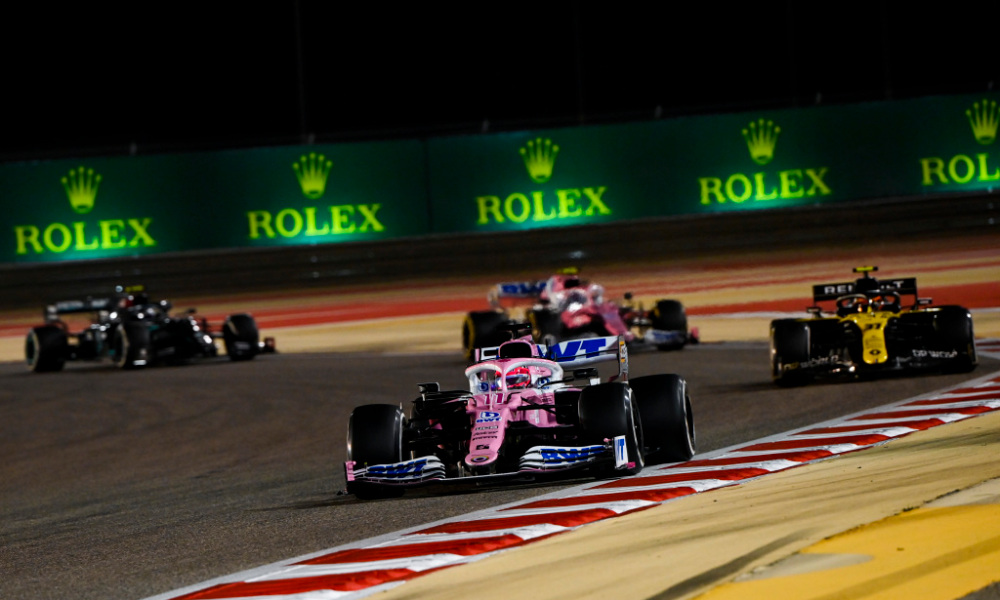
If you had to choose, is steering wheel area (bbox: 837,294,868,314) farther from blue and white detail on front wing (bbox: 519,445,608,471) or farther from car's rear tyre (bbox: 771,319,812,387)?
blue and white detail on front wing (bbox: 519,445,608,471)

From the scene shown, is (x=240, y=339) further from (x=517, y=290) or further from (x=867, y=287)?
(x=867, y=287)

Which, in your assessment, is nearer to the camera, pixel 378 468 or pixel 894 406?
pixel 378 468

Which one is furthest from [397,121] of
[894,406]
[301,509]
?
[301,509]

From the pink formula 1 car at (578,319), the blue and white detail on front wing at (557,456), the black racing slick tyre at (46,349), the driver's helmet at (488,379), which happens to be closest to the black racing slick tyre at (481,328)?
the pink formula 1 car at (578,319)

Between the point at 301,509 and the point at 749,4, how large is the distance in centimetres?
3660

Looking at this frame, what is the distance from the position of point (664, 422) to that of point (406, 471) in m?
1.64

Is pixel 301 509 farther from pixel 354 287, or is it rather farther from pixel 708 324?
pixel 354 287

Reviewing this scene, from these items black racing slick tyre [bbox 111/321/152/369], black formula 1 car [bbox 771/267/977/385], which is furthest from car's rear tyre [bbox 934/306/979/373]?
black racing slick tyre [bbox 111/321/152/369]

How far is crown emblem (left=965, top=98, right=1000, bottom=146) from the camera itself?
93.0ft

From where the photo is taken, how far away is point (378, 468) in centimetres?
868

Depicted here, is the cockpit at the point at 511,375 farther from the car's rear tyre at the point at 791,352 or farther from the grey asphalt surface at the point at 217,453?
the car's rear tyre at the point at 791,352

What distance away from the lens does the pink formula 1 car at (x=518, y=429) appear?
859 cm

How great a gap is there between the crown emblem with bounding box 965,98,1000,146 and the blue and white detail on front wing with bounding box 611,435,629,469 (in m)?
21.6

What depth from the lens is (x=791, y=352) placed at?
44.9 feet
